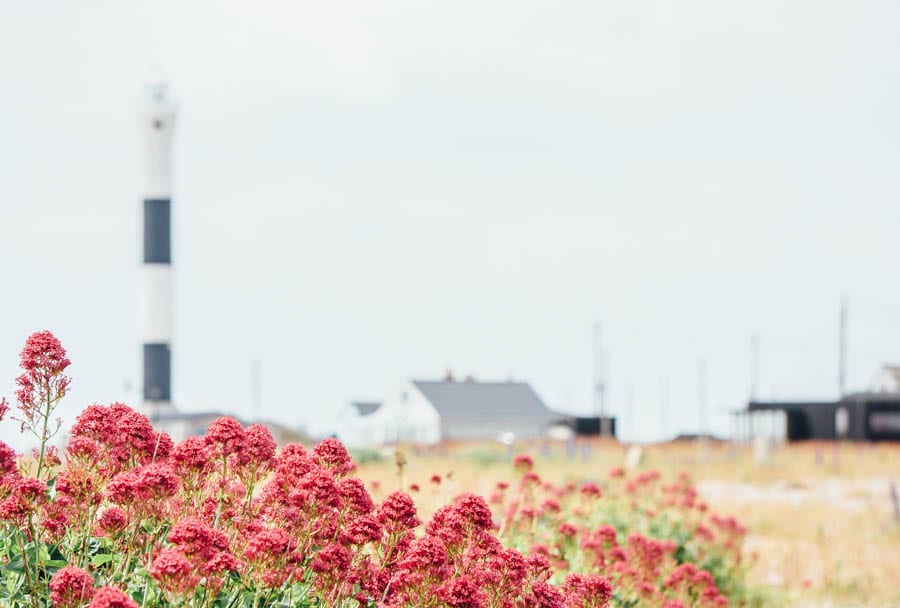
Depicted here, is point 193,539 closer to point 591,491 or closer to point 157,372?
point 591,491

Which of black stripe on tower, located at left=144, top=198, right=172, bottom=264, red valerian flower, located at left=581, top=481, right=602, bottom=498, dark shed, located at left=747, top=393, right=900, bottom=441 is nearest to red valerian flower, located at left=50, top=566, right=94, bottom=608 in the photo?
red valerian flower, located at left=581, top=481, right=602, bottom=498

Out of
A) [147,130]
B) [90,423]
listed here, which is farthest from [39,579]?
[147,130]

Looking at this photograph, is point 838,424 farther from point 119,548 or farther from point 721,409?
point 119,548

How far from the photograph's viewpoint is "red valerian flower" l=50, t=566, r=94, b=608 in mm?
3818

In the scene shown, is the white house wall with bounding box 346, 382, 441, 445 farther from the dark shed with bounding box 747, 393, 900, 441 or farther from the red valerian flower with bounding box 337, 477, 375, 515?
the red valerian flower with bounding box 337, 477, 375, 515

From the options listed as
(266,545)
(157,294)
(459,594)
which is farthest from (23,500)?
(157,294)

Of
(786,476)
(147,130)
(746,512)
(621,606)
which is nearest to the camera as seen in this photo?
(621,606)

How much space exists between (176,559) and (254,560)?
0.52m

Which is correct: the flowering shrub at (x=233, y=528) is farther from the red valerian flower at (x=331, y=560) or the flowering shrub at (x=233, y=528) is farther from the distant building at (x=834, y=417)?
the distant building at (x=834, y=417)

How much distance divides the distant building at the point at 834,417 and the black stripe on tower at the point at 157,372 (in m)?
26.5

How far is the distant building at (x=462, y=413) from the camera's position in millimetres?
60312

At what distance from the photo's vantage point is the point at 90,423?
4.52 meters

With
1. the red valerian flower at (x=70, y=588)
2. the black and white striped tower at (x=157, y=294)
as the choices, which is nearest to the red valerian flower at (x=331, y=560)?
the red valerian flower at (x=70, y=588)

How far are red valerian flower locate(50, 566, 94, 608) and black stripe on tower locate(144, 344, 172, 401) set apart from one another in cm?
5187
